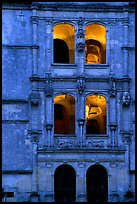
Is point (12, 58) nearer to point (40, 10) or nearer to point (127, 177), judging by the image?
point (40, 10)

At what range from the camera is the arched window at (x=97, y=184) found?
3853 cm

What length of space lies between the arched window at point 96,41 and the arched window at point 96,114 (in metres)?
2.41

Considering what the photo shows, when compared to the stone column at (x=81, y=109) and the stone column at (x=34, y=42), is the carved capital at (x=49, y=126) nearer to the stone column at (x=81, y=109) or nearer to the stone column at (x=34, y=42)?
the stone column at (x=81, y=109)

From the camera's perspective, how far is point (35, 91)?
3909 centimetres

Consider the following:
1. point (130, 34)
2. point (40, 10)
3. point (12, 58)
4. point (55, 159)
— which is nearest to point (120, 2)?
point (130, 34)

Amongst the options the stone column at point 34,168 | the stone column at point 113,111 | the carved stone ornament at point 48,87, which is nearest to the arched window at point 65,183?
the stone column at point 34,168

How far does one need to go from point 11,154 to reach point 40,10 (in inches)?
347

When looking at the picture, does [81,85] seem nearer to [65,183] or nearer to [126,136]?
[126,136]

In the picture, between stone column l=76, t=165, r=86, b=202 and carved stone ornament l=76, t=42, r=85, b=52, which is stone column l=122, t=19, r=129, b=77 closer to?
carved stone ornament l=76, t=42, r=85, b=52

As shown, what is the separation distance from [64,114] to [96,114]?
7.03 ft

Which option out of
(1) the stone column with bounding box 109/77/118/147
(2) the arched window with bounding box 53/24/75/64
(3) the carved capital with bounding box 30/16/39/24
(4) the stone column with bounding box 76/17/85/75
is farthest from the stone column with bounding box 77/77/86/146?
(3) the carved capital with bounding box 30/16/39/24

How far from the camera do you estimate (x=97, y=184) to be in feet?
127

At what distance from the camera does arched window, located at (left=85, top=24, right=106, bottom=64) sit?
134 feet

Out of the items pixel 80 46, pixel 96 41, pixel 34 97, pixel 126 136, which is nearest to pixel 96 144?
pixel 126 136
